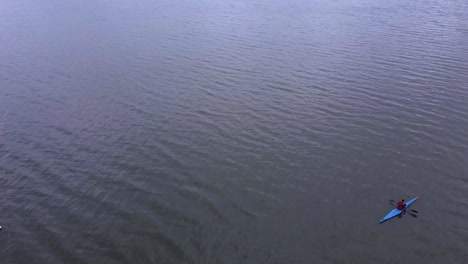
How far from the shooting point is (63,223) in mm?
24031

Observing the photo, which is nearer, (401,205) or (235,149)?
(401,205)

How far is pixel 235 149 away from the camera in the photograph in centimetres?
3150

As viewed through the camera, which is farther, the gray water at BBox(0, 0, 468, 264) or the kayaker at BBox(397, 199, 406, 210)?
the kayaker at BBox(397, 199, 406, 210)

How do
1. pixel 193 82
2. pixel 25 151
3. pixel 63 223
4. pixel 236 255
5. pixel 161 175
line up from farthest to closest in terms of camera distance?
pixel 193 82 → pixel 25 151 → pixel 161 175 → pixel 63 223 → pixel 236 255

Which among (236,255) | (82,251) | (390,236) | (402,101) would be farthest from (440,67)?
(82,251)

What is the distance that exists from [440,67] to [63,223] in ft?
151

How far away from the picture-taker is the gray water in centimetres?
2256

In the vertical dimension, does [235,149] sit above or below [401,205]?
above

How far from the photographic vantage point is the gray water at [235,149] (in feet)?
74.0

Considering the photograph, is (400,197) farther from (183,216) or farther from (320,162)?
(183,216)

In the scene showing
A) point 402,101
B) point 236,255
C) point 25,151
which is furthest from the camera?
point 402,101

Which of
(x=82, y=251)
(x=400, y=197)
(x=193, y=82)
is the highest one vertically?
(x=193, y=82)

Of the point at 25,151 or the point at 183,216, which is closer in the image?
the point at 183,216

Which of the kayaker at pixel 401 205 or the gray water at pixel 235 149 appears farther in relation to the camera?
the kayaker at pixel 401 205
